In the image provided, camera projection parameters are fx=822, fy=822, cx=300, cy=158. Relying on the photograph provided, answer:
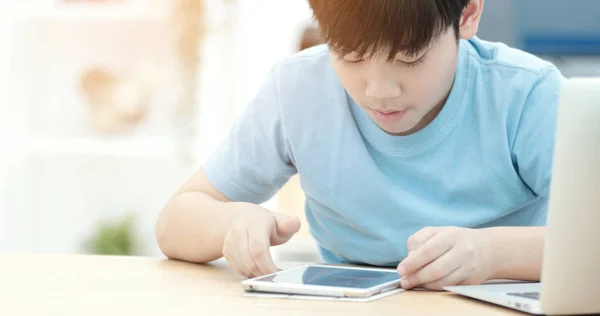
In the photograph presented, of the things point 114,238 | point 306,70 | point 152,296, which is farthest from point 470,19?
point 114,238

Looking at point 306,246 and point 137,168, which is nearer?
point 306,246

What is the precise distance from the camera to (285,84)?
1.13 metres

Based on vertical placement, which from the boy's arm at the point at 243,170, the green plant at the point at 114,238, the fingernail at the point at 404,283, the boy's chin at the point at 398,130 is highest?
the boy's chin at the point at 398,130

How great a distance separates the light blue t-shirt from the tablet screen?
0.24 meters

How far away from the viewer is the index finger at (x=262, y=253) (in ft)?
2.86

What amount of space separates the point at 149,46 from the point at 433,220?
5.40 ft

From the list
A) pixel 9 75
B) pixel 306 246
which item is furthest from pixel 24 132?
pixel 306 246

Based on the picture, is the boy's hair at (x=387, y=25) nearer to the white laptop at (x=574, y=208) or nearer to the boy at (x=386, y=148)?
the boy at (x=386, y=148)

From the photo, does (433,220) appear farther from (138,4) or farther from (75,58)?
(75,58)

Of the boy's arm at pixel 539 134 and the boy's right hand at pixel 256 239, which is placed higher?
the boy's arm at pixel 539 134

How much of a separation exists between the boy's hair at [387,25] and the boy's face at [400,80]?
0.04ft

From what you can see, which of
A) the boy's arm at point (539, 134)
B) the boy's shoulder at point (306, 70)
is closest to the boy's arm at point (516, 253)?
the boy's arm at point (539, 134)

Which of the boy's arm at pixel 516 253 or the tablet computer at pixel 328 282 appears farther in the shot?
the boy's arm at pixel 516 253

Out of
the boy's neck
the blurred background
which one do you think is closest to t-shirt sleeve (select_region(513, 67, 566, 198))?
the boy's neck
